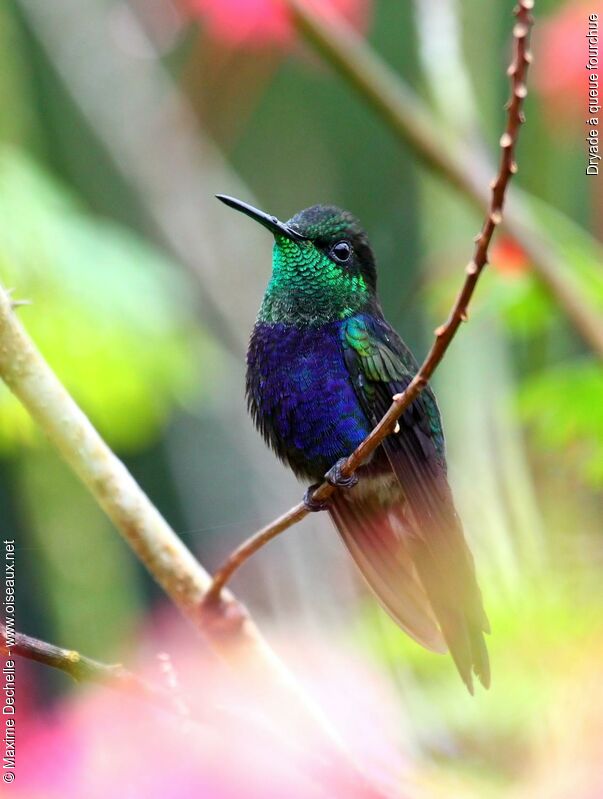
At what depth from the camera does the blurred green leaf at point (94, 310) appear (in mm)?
2283

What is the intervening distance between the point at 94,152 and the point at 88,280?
214 centimetres

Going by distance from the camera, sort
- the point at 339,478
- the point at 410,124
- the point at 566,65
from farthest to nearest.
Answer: the point at 566,65
the point at 410,124
the point at 339,478

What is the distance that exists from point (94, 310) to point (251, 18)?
1.30 metres

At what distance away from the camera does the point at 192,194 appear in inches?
125

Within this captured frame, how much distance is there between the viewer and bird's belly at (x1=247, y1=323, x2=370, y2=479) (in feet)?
4.44

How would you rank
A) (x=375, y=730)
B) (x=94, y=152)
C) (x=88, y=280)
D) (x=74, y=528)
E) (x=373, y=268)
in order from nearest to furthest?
1. (x=373, y=268)
2. (x=375, y=730)
3. (x=88, y=280)
4. (x=74, y=528)
5. (x=94, y=152)

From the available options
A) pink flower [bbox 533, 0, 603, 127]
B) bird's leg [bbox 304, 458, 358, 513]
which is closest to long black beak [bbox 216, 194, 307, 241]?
bird's leg [bbox 304, 458, 358, 513]

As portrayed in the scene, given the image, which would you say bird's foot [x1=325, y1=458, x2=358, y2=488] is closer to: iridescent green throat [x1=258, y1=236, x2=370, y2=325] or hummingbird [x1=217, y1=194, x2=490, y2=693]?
hummingbird [x1=217, y1=194, x2=490, y2=693]

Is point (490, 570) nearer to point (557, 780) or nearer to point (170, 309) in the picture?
point (557, 780)

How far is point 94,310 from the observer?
251cm

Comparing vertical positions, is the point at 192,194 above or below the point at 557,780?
above

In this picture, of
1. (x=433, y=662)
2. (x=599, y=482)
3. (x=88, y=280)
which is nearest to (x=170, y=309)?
(x=88, y=280)

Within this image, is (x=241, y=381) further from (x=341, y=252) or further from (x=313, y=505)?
(x=313, y=505)

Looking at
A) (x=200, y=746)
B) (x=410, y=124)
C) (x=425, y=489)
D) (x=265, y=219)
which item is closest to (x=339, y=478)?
(x=425, y=489)
